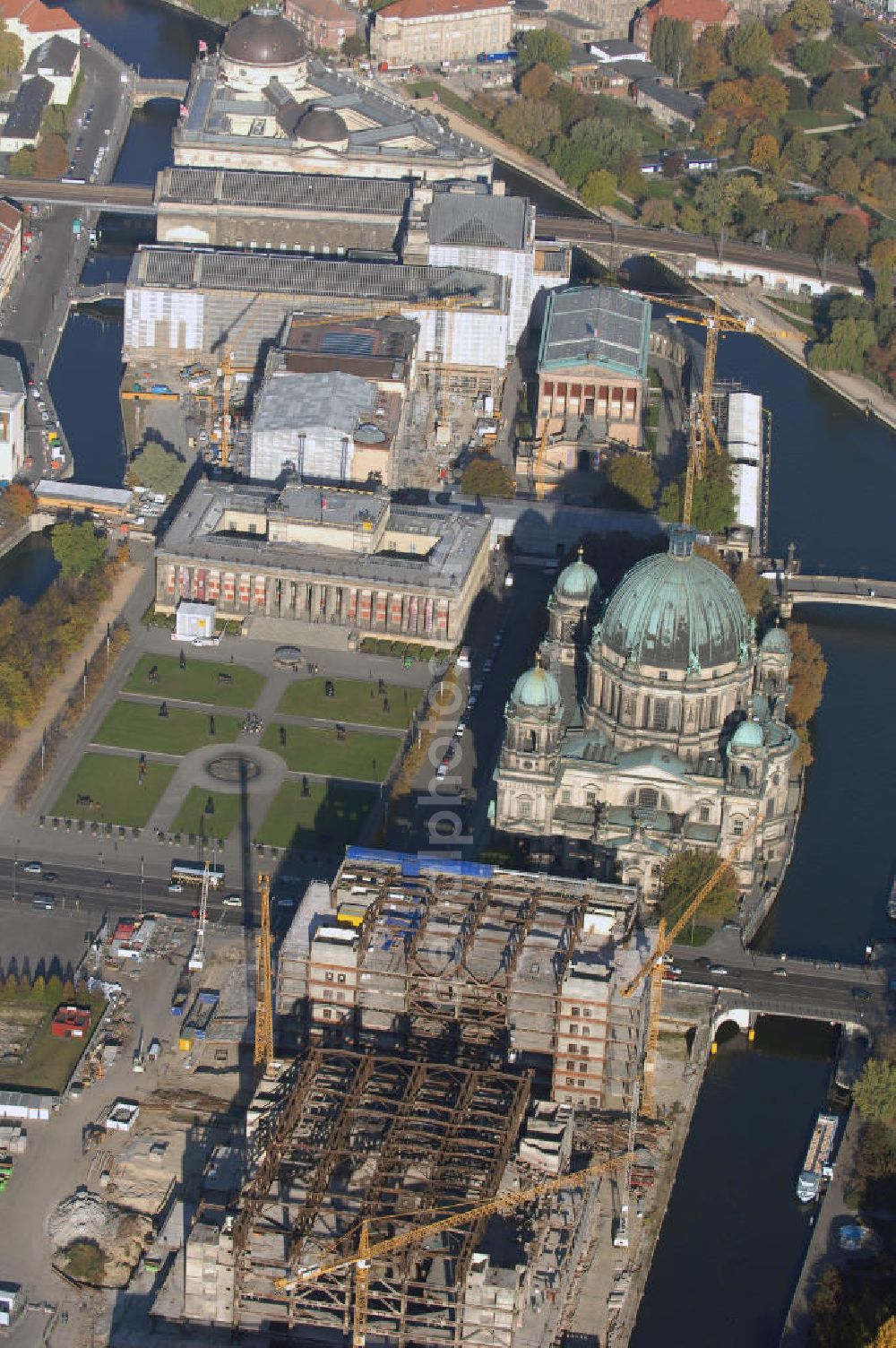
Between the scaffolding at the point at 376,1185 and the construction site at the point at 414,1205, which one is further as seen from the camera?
the scaffolding at the point at 376,1185

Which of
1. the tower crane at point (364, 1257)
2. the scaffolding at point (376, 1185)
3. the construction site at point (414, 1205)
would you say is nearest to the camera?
the tower crane at point (364, 1257)

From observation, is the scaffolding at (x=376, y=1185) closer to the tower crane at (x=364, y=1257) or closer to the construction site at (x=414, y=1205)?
the construction site at (x=414, y=1205)

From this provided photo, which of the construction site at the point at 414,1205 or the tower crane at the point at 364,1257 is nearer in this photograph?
the tower crane at the point at 364,1257

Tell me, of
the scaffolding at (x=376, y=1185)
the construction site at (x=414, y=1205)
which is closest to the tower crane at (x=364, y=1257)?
the construction site at (x=414, y=1205)

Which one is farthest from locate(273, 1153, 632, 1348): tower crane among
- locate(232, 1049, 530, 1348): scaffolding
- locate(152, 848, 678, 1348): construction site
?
locate(232, 1049, 530, 1348): scaffolding

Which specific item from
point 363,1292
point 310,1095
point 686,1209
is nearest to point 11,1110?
point 310,1095

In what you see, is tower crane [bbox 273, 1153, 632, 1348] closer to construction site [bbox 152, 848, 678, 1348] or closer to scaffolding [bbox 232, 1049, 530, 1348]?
construction site [bbox 152, 848, 678, 1348]

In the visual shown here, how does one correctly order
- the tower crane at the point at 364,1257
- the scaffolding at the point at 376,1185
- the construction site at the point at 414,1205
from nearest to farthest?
1. the tower crane at the point at 364,1257
2. the construction site at the point at 414,1205
3. the scaffolding at the point at 376,1185

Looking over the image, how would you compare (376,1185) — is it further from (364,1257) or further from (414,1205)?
(364,1257)

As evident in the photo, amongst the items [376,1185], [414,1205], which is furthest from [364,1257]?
[376,1185]
